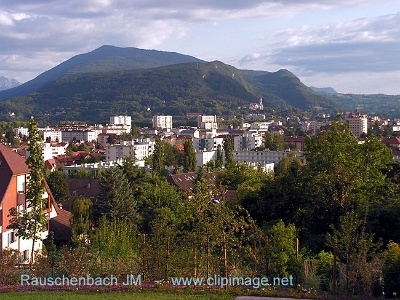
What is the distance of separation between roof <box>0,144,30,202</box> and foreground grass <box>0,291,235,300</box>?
10.1 meters

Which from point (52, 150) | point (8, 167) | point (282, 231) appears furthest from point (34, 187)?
point (52, 150)

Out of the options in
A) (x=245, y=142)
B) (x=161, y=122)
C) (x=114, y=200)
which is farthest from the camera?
(x=161, y=122)

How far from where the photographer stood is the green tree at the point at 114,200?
92.7 ft

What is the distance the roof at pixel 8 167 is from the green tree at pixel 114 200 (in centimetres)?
757

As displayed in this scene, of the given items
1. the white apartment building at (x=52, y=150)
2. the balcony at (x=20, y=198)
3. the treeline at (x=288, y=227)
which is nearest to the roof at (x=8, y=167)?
the balcony at (x=20, y=198)

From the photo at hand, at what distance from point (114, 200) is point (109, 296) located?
18.7 m

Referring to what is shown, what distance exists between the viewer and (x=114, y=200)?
93.2ft

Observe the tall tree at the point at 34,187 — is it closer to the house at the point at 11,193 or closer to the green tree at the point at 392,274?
the house at the point at 11,193

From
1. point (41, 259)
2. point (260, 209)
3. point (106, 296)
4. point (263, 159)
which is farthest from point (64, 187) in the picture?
point (263, 159)

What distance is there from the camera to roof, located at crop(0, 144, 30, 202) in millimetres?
19656

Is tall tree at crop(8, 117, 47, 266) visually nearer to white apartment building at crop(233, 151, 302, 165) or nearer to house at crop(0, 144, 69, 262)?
house at crop(0, 144, 69, 262)

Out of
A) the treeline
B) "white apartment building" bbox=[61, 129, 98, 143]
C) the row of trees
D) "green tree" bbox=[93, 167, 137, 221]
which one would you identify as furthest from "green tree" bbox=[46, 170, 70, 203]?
"white apartment building" bbox=[61, 129, 98, 143]

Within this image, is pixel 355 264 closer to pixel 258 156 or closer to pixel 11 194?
pixel 11 194

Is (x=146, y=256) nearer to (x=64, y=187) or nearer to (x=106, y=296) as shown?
(x=106, y=296)
